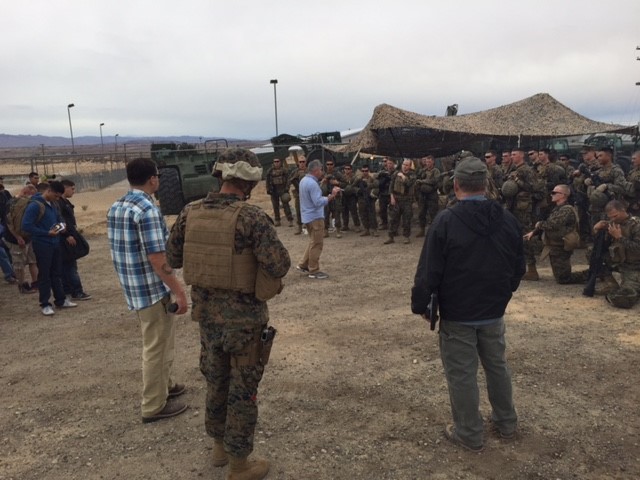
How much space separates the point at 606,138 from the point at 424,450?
14.4m

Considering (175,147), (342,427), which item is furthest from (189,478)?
(175,147)

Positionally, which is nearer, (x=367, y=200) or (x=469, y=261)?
(x=469, y=261)

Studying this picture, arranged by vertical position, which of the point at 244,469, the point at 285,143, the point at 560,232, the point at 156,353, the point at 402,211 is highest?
the point at 285,143

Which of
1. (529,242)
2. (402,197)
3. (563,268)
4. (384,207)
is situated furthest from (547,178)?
(384,207)

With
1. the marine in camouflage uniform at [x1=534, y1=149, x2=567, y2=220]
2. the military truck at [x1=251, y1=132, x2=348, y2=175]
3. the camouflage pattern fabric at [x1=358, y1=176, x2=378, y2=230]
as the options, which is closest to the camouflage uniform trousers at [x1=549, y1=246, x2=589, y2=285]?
the marine in camouflage uniform at [x1=534, y1=149, x2=567, y2=220]

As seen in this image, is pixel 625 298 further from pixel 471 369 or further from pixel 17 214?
pixel 17 214

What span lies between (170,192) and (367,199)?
5499 millimetres

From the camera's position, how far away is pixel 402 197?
9789 mm

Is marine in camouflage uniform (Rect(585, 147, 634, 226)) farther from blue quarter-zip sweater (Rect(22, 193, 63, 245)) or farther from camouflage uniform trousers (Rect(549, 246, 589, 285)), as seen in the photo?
blue quarter-zip sweater (Rect(22, 193, 63, 245))

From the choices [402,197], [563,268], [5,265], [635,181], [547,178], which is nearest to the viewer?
[563,268]

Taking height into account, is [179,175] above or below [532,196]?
above

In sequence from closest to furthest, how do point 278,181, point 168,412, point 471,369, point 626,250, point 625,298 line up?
point 471,369
point 168,412
point 625,298
point 626,250
point 278,181

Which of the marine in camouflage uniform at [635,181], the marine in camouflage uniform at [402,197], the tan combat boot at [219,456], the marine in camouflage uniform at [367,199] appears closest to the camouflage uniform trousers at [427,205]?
the marine in camouflage uniform at [402,197]

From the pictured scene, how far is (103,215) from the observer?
572 inches
